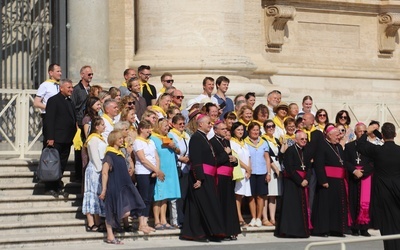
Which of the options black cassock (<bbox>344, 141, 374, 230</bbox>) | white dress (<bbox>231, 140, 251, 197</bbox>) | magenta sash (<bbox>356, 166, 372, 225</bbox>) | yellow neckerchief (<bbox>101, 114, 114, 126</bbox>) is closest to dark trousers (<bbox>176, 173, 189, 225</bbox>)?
white dress (<bbox>231, 140, 251, 197</bbox>)

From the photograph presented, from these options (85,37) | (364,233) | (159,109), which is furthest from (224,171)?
(85,37)

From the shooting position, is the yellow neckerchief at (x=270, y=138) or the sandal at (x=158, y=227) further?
the yellow neckerchief at (x=270, y=138)

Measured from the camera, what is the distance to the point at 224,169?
1720 cm

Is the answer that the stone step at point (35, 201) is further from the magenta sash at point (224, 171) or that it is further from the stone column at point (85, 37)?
the stone column at point (85, 37)

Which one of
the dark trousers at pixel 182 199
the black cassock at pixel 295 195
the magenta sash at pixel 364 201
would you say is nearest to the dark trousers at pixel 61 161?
the dark trousers at pixel 182 199

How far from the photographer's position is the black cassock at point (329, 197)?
58.7 feet

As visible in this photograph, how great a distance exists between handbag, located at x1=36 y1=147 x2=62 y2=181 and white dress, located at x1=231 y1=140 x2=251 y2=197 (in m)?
2.52

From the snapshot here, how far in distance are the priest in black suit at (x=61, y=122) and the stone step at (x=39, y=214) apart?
33cm

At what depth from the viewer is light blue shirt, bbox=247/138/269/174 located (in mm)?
17844

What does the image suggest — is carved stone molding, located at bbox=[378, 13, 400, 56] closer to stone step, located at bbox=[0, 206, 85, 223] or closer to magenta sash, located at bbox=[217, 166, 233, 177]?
magenta sash, located at bbox=[217, 166, 233, 177]

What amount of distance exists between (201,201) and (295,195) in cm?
154

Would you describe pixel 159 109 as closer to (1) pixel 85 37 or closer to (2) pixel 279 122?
(2) pixel 279 122

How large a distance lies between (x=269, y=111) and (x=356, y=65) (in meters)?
5.43

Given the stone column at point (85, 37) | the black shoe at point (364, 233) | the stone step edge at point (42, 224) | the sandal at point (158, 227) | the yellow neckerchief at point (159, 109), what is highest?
the stone column at point (85, 37)
